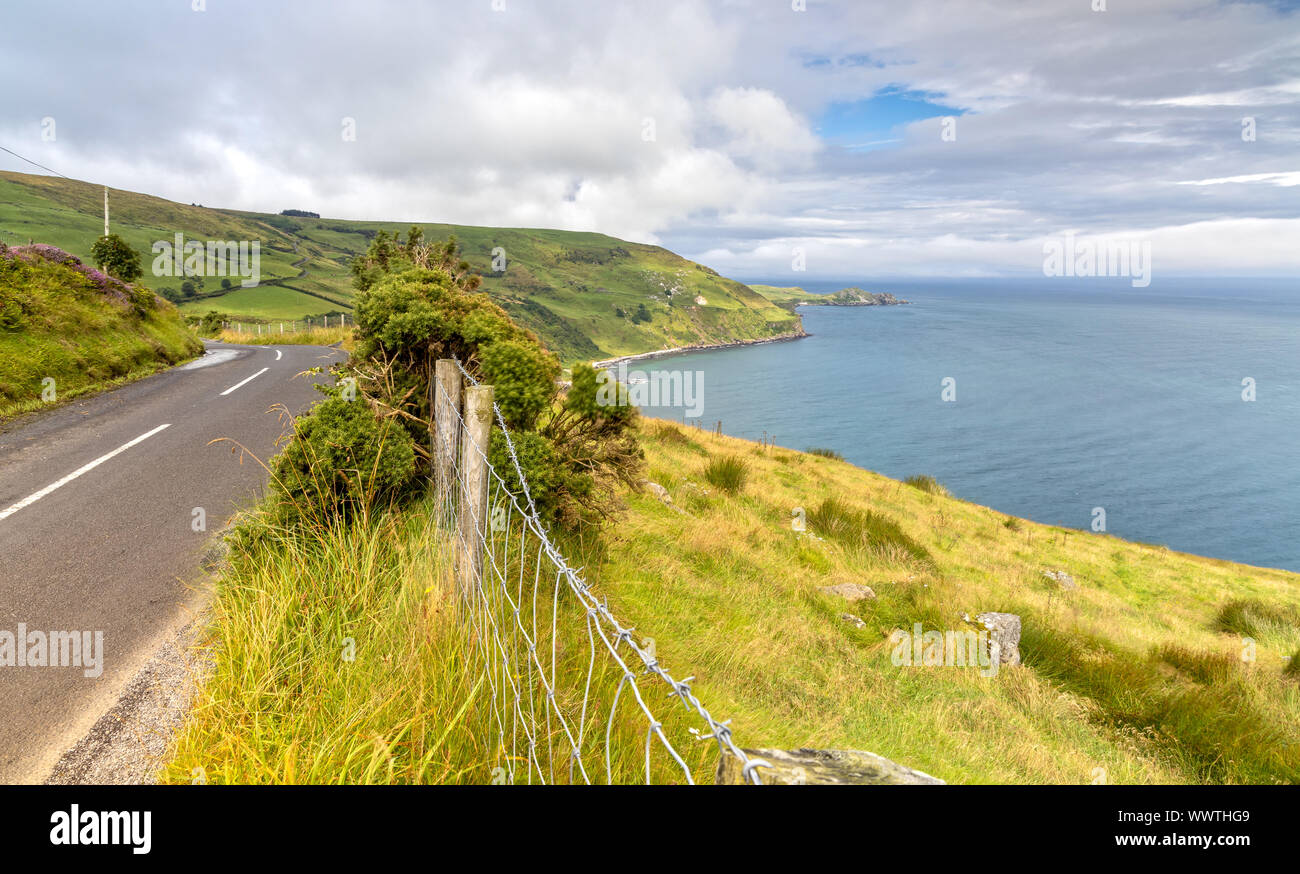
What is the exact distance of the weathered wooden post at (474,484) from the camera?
389cm

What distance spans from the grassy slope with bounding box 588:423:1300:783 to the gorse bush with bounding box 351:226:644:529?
97cm

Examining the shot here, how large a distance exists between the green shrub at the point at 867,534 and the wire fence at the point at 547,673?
29.1 ft

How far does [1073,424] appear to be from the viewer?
9381 centimetres

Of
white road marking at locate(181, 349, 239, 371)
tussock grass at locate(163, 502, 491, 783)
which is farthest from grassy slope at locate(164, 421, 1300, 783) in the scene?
white road marking at locate(181, 349, 239, 371)

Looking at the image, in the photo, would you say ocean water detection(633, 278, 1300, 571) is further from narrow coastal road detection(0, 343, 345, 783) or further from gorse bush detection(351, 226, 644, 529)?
narrow coastal road detection(0, 343, 345, 783)

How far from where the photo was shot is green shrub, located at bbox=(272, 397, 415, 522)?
15.5 feet

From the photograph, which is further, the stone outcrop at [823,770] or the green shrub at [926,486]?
the green shrub at [926,486]

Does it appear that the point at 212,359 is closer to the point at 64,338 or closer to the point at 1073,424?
the point at 64,338

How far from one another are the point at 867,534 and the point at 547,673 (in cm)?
1105

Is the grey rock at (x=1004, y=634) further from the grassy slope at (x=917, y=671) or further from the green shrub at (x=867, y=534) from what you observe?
the green shrub at (x=867, y=534)

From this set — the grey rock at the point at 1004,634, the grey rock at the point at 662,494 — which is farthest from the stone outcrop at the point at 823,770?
the grey rock at the point at 662,494

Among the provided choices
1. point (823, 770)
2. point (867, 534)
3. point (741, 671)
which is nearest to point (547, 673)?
point (823, 770)
